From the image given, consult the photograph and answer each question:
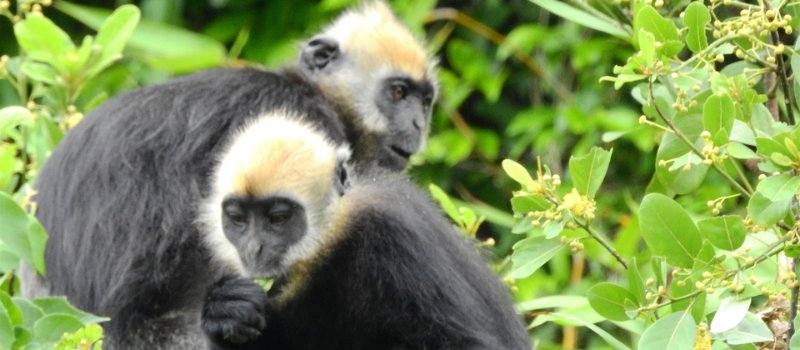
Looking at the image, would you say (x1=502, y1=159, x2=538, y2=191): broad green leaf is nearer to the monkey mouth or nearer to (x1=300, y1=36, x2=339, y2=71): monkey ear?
the monkey mouth

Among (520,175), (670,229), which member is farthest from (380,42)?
(670,229)

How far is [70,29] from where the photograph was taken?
25.9 ft

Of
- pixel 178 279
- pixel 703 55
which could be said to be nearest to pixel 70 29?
pixel 178 279

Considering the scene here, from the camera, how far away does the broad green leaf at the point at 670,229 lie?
7.89 feet

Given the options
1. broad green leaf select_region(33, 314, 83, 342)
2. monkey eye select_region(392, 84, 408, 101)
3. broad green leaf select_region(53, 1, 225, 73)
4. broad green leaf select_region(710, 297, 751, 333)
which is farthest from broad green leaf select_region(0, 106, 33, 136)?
broad green leaf select_region(53, 1, 225, 73)

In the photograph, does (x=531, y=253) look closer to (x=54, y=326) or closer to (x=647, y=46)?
(x=647, y=46)

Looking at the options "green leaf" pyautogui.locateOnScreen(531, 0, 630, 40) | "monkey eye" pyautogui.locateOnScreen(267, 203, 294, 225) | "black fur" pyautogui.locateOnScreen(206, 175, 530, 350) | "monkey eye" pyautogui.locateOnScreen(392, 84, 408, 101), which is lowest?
"black fur" pyautogui.locateOnScreen(206, 175, 530, 350)

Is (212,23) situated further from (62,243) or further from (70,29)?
(62,243)

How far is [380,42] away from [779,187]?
122 inches

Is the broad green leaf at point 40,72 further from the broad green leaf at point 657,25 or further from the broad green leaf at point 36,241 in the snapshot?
the broad green leaf at point 657,25

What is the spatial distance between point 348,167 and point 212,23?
14.9 feet

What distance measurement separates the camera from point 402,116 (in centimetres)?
497

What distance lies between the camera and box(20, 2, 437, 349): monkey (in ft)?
12.9

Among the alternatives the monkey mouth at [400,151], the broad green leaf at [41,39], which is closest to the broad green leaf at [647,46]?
the broad green leaf at [41,39]
